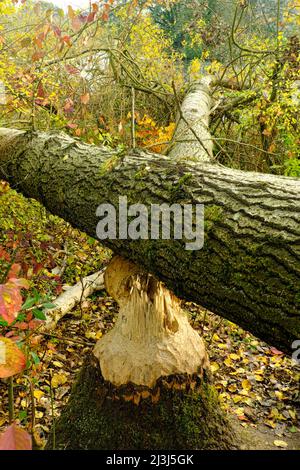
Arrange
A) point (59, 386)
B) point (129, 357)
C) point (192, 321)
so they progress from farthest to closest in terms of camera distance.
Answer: point (192, 321), point (59, 386), point (129, 357)

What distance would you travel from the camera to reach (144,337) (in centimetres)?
218

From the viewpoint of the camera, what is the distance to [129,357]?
212cm

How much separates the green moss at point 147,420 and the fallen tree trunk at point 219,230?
74cm

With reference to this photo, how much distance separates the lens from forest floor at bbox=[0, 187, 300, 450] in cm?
262

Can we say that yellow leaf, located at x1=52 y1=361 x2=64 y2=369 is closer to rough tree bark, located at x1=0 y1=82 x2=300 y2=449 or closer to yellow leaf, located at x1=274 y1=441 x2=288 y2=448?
rough tree bark, located at x1=0 y1=82 x2=300 y2=449

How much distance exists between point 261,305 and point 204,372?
105cm

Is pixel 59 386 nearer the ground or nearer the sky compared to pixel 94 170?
nearer the ground

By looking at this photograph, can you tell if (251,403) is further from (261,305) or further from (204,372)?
(261,305)

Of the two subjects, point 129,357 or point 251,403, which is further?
point 251,403

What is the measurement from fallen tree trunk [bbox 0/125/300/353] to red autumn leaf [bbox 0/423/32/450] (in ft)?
2.44

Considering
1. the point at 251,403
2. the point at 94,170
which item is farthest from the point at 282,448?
the point at 94,170

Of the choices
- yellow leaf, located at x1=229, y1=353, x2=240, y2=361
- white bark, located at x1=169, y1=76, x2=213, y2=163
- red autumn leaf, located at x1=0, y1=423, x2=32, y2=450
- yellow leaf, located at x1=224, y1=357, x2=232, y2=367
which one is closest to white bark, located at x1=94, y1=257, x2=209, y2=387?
white bark, located at x1=169, y1=76, x2=213, y2=163
